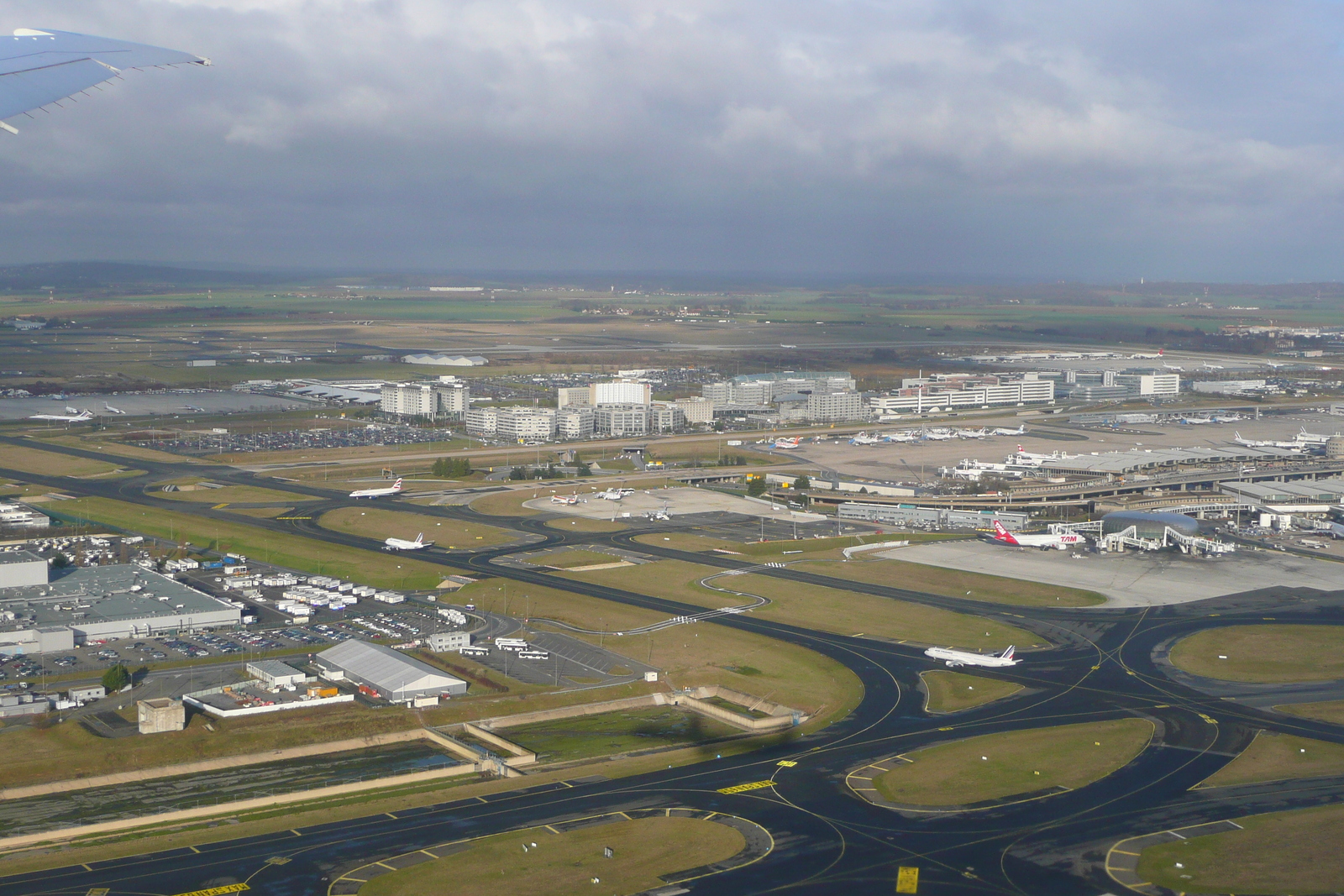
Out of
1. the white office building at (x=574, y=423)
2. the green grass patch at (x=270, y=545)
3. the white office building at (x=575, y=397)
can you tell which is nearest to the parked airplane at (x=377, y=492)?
the green grass patch at (x=270, y=545)

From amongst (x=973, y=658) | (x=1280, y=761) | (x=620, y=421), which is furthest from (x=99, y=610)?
(x=620, y=421)

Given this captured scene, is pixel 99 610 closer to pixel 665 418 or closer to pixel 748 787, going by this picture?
pixel 748 787

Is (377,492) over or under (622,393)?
under

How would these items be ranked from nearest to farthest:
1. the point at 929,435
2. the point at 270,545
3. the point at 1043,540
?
the point at 270,545 < the point at 1043,540 < the point at 929,435

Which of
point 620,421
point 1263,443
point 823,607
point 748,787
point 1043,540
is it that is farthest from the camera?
point 620,421

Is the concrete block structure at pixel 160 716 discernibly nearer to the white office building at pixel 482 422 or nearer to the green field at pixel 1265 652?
the green field at pixel 1265 652
